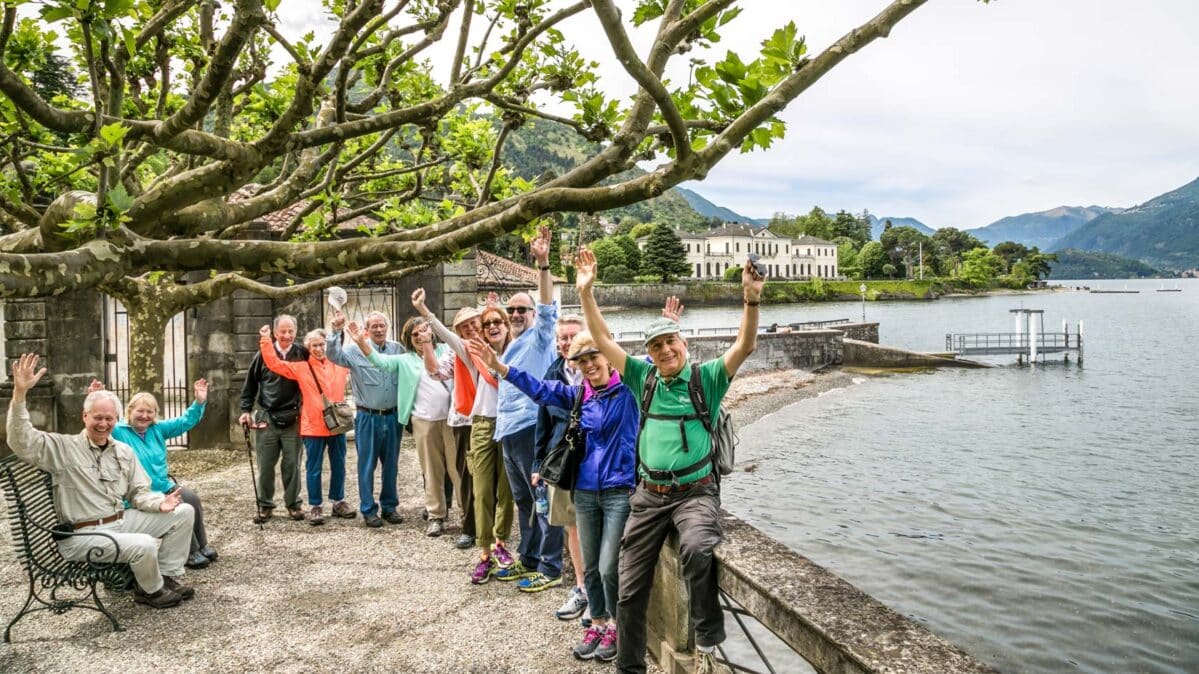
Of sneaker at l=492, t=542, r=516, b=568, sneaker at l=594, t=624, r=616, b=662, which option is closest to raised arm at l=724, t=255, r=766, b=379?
sneaker at l=594, t=624, r=616, b=662

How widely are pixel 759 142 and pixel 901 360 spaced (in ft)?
164

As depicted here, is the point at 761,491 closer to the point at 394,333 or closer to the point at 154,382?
the point at 394,333

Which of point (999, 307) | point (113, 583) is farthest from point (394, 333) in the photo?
point (999, 307)

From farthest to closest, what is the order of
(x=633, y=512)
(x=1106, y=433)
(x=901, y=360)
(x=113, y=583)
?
(x=901, y=360), (x=1106, y=433), (x=113, y=583), (x=633, y=512)

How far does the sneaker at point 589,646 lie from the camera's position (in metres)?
4.86

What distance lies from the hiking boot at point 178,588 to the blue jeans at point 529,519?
2.67m

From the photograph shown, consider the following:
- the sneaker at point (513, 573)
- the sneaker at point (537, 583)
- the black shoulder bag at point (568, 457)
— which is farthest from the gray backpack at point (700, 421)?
the sneaker at point (513, 573)

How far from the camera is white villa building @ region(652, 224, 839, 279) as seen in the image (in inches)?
5699

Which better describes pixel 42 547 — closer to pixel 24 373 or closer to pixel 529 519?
pixel 24 373

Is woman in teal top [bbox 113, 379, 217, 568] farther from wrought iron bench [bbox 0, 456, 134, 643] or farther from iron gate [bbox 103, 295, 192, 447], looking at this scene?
iron gate [bbox 103, 295, 192, 447]

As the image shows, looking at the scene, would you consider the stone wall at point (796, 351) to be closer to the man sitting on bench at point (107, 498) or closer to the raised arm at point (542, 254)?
the raised arm at point (542, 254)

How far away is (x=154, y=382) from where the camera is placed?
1018 cm

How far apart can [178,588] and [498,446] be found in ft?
9.05

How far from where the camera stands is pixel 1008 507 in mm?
21391
